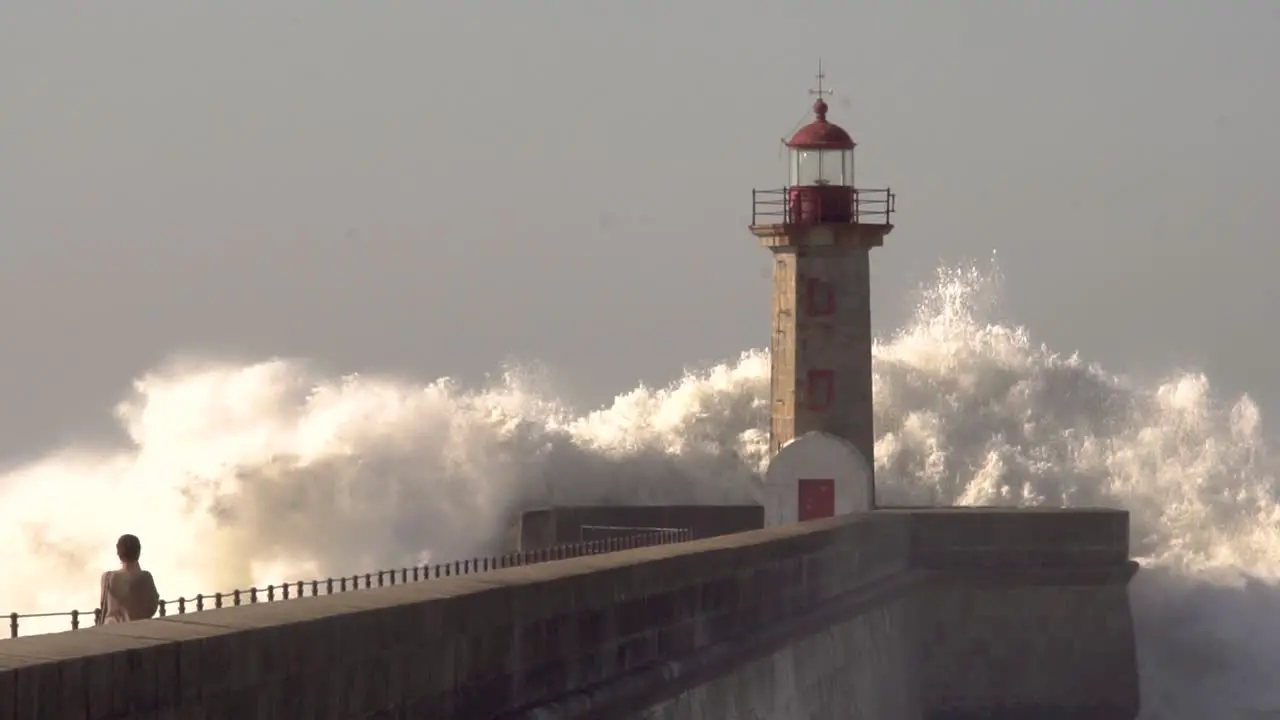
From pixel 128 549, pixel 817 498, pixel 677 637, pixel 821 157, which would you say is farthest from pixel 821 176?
pixel 128 549

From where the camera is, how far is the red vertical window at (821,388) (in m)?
19.5

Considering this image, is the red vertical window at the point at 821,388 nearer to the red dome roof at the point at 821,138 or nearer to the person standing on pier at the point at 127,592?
the red dome roof at the point at 821,138

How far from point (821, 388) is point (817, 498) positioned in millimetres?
930

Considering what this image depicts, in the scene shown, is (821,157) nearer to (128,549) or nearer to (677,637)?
(677,637)

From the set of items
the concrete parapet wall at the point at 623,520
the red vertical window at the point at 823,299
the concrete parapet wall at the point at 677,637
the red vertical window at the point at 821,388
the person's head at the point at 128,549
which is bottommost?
the concrete parapet wall at the point at 677,637

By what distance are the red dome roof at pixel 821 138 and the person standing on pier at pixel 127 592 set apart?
1304cm

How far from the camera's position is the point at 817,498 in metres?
19.1

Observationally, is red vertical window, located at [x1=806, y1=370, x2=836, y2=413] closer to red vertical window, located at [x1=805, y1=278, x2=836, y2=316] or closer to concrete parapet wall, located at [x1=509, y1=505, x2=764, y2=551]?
red vertical window, located at [x1=805, y1=278, x2=836, y2=316]

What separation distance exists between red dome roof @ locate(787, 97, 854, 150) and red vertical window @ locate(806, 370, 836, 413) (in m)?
1.87

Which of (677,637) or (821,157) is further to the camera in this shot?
(821,157)

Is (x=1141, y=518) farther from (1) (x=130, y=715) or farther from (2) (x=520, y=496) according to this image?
(1) (x=130, y=715)

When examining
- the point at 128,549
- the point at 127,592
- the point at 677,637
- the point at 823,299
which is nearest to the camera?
the point at 127,592

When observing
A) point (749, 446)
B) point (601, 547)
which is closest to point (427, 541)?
point (601, 547)

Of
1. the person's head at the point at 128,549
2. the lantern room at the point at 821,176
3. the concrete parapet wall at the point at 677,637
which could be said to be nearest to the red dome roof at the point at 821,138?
the lantern room at the point at 821,176
